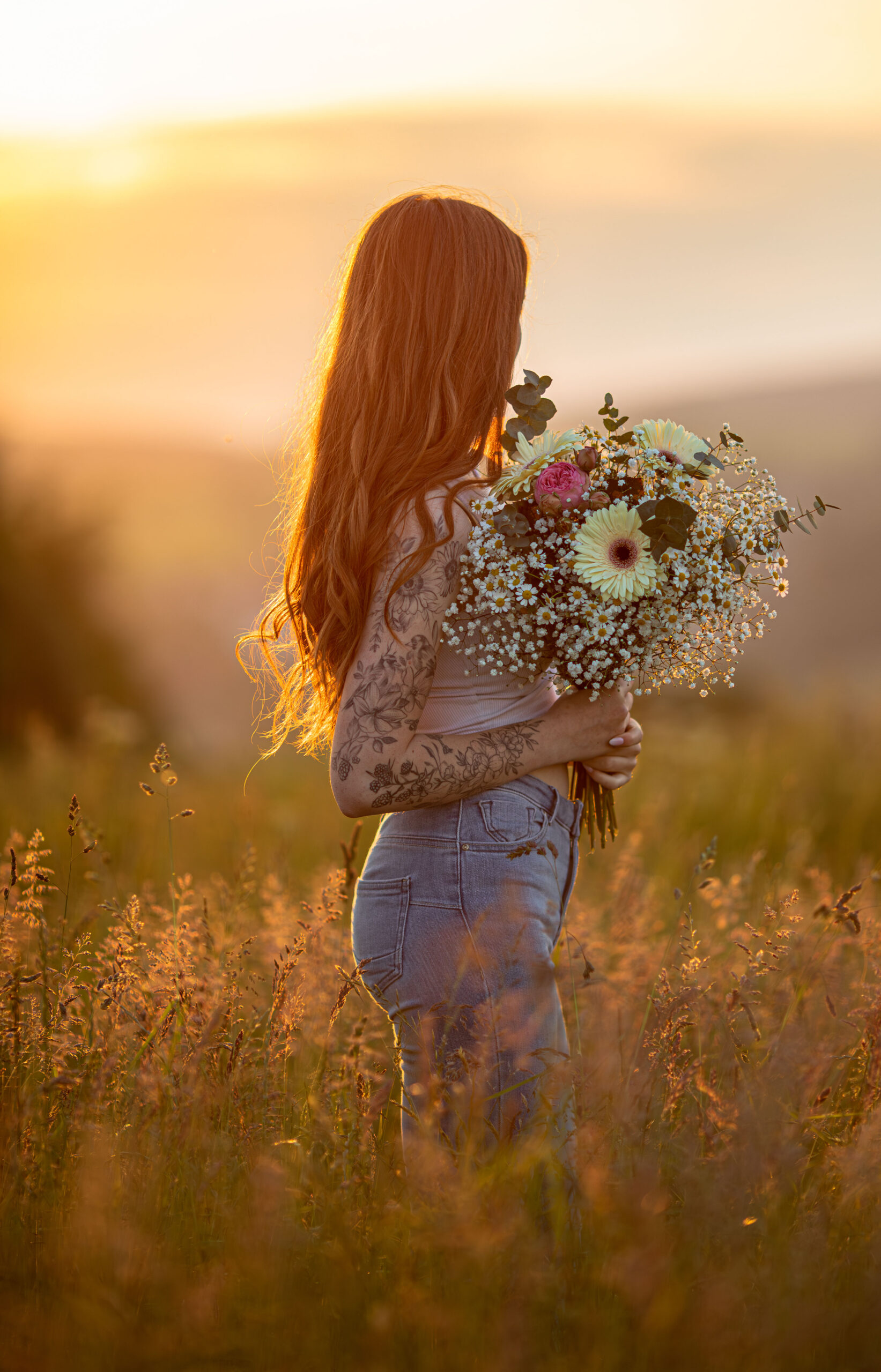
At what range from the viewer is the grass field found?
6.15ft

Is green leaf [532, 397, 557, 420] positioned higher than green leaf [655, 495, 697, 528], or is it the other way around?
green leaf [532, 397, 557, 420]

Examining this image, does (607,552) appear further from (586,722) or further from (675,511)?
(586,722)

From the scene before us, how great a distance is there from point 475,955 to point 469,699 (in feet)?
2.07

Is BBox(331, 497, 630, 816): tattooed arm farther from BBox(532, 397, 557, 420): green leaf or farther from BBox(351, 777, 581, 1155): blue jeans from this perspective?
BBox(532, 397, 557, 420): green leaf

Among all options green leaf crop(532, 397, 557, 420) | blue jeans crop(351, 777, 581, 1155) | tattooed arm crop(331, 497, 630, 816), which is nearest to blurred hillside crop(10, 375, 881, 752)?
green leaf crop(532, 397, 557, 420)

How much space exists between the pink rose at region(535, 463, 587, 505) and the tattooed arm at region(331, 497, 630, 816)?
0.20 meters

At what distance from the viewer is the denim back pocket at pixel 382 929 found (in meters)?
2.51

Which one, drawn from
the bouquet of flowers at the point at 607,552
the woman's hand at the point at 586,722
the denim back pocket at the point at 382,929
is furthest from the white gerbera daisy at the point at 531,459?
the denim back pocket at the point at 382,929

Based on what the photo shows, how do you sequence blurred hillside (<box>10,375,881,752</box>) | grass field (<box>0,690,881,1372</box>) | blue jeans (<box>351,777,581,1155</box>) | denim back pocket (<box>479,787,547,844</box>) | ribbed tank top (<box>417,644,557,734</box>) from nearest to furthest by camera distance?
grass field (<box>0,690,881,1372</box>) → blue jeans (<box>351,777,581,1155</box>) → denim back pocket (<box>479,787,547,844</box>) → ribbed tank top (<box>417,644,557,734</box>) → blurred hillside (<box>10,375,881,752</box>)

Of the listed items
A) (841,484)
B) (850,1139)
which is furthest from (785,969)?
(841,484)

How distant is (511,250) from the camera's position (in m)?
2.66

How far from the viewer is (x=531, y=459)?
8.50 feet

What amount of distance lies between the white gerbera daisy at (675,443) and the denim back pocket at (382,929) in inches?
48.7

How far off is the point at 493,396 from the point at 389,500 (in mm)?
436
